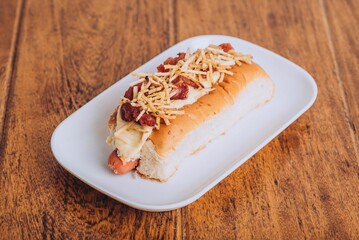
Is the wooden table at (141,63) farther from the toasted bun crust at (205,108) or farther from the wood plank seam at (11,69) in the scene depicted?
the toasted bun crust at (205,108)

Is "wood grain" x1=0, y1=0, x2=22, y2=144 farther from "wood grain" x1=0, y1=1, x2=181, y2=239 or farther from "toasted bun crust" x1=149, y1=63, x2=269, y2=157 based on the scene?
"toasted bun crust" x1=149, y1=63, x2=269, y2=157

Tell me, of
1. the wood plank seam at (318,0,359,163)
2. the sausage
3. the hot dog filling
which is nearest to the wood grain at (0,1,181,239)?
the sausage

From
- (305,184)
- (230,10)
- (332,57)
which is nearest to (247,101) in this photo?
(305,184)

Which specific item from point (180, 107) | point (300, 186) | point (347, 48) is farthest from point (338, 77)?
point (180, 107)

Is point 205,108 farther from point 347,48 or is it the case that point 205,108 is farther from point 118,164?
point 347,48

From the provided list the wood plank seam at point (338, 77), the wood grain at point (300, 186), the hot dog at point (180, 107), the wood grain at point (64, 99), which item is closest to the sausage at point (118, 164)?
the hot dog at point (180, 107)

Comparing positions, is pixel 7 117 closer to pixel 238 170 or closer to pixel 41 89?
pixel 41 89
